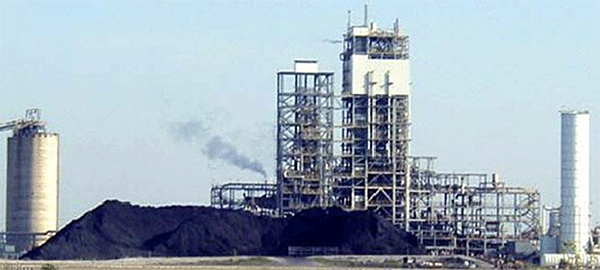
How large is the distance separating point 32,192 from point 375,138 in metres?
22.8

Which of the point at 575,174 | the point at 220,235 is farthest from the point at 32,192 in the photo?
the point at 575,174

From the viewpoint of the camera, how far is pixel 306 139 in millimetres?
100750

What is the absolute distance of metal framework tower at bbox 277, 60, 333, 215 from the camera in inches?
3969

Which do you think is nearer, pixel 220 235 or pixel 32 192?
pixel 220 235

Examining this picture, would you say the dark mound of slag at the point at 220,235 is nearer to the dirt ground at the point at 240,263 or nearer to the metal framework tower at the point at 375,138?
the dirt ground at the point at 240,263

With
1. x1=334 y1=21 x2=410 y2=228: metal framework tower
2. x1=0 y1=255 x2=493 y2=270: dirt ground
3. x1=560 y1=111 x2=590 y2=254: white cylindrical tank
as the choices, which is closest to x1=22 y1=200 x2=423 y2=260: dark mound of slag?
x1=0 y1=255 x2=493 y2=270: dirt ground

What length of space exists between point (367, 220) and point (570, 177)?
1154 cm

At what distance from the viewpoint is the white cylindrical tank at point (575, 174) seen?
9544 cm

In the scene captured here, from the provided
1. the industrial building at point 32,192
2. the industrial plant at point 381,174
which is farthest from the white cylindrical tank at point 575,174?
the industrial building at point 32,192

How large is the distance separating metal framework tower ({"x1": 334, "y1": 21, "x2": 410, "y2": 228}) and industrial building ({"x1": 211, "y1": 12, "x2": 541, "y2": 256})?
59mm

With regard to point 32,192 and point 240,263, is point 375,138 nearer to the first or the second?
point 240,263

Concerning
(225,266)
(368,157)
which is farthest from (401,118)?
(225,266)

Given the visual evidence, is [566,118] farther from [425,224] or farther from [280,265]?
[280,265]

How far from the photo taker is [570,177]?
95938 millimetres
